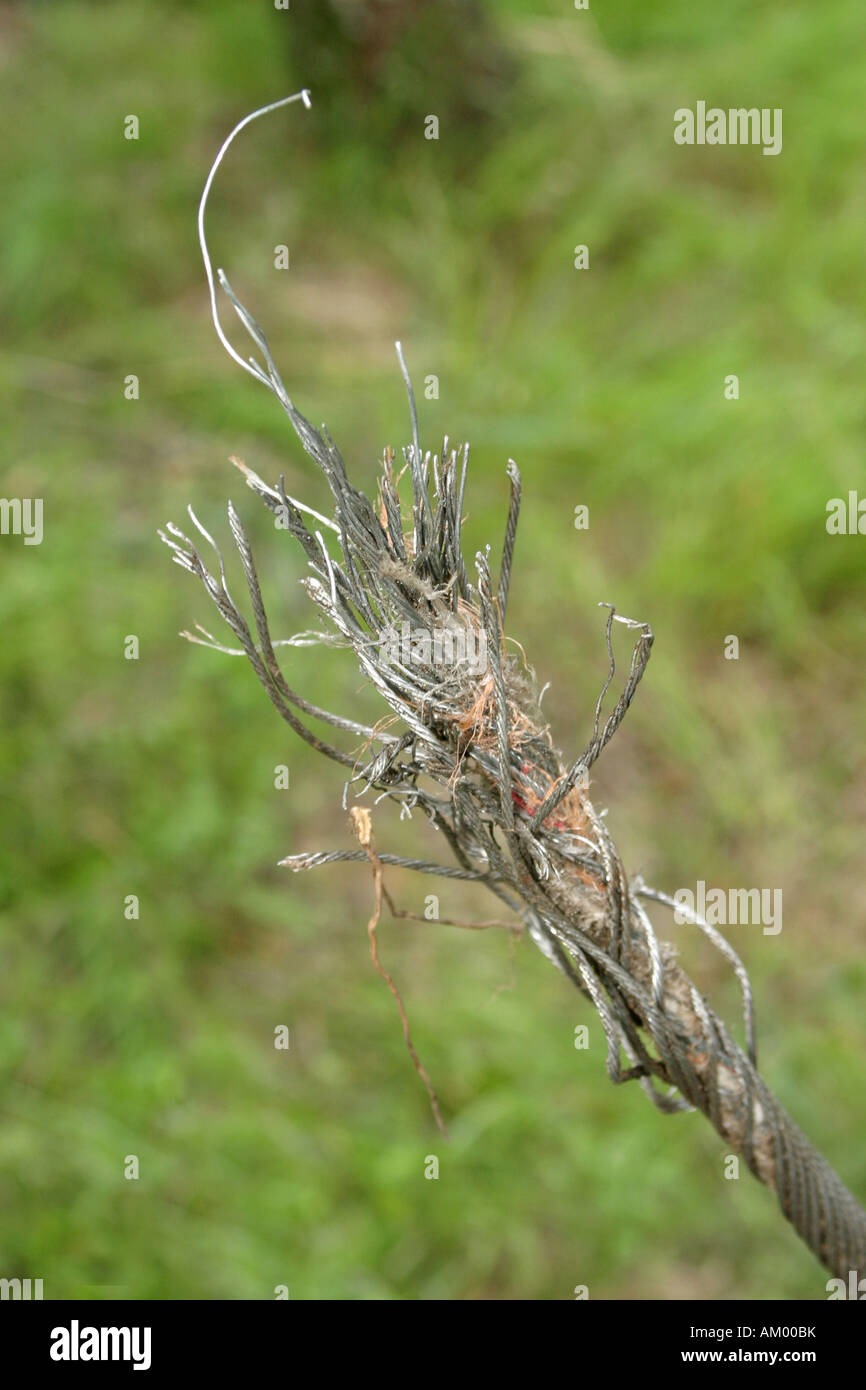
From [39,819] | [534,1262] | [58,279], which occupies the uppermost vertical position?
[58,279]

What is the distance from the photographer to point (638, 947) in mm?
905

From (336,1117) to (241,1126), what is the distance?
21cm

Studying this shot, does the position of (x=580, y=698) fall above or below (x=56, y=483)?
below

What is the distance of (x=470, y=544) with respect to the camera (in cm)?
295

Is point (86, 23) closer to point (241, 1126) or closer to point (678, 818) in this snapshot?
point (678, 818)

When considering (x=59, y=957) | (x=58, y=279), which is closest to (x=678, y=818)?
Result: (x=59, y=957)

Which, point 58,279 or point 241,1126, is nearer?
point 241,1126

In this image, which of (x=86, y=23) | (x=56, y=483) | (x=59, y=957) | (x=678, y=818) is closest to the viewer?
(x=59, y=957)

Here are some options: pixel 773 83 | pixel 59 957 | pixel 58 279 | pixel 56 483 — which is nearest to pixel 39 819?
pixel 59 957

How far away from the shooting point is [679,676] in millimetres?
2842

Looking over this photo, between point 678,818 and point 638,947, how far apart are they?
1918mm

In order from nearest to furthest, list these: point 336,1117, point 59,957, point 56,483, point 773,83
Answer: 1. point 336,1117
2. point 59,957
3. point 56,483
4. point 773,83

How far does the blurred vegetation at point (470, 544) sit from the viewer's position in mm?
2295

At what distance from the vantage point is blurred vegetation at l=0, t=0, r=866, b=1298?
2.29m
